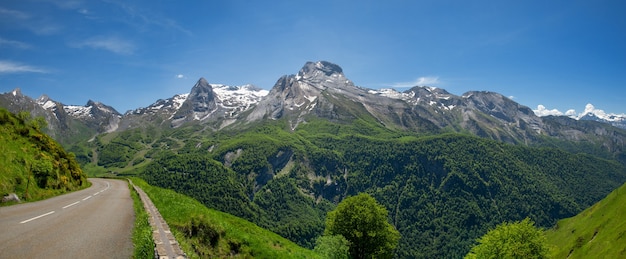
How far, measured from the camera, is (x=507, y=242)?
7250 centimetres

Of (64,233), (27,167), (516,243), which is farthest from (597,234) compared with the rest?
(27,167)

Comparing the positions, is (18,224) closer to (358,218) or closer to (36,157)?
(36,157)

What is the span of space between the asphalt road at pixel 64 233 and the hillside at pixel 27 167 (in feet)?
33.9

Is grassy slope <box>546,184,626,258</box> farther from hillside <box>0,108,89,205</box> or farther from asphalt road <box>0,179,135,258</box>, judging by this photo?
hillside <box>0,108,89,205</box>

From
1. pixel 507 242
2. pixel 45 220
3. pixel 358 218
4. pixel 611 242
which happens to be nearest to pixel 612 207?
pixel 611 242

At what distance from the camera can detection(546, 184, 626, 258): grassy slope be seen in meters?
119

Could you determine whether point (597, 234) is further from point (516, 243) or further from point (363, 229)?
point (363, 229)

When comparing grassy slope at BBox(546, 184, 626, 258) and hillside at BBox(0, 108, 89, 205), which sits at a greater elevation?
hillside at BBox(0, 108, 89, 205)

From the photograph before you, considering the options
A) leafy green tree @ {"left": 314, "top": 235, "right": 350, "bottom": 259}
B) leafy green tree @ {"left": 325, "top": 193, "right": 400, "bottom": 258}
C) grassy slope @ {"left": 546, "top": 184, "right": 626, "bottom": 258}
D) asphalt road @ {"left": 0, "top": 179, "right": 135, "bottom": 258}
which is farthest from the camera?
grassy slope @ {"left": 546, "top": 184, "right": 626, "bottom": 258}

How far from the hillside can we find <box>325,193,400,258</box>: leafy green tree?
1919 inches

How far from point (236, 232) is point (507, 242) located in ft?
219

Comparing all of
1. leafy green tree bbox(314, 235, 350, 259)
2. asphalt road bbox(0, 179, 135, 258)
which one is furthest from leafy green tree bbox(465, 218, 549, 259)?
asphalt road bbox(0, 179, 135, 258)

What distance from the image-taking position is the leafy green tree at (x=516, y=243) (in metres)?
69.7

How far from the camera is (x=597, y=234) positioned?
145125 mm
